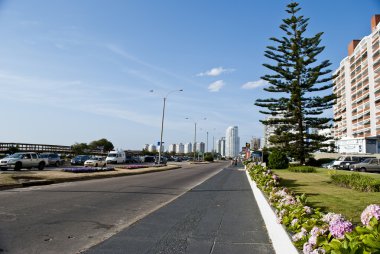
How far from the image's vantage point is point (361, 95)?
10069cm

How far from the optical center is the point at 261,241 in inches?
271

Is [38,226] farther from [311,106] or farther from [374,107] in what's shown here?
[374,107]

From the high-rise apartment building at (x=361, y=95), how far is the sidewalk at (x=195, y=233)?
6805 cm

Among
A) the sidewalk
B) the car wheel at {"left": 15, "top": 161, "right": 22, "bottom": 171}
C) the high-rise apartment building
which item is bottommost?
the sidewalk

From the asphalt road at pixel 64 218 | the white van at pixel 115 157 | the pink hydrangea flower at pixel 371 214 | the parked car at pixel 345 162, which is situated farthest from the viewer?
the white van at pixel 115 157

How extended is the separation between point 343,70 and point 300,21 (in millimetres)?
81820

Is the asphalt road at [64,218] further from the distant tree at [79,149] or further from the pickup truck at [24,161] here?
the distant tree at [79,149]

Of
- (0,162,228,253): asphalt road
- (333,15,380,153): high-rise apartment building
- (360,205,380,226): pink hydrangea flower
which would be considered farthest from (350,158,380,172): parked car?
(360,205,380,226): pink hydrangea flower

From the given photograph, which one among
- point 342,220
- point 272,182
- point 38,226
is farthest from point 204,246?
point 272,182

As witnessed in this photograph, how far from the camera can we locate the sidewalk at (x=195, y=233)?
20.2 feet

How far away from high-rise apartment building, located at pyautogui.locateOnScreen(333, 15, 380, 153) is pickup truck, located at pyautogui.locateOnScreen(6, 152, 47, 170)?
190ft

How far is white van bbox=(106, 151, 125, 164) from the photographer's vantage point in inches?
2109

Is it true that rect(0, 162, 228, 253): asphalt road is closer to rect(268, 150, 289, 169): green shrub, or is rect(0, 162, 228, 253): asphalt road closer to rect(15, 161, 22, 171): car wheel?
rect(15, 161, 22, 171): car wheel

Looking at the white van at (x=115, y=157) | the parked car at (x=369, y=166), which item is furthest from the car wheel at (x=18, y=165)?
the parked car at (x=369, y=166)
